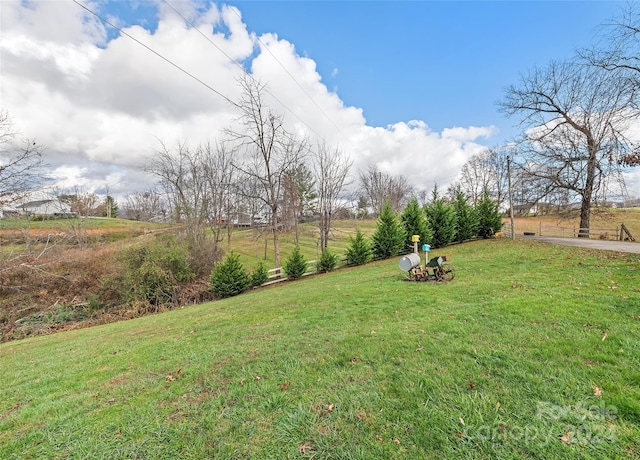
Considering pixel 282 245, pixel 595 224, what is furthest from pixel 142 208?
pixel 595 224

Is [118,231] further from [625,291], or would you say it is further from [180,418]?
[625,291]

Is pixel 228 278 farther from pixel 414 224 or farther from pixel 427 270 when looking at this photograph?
pixel 414 224

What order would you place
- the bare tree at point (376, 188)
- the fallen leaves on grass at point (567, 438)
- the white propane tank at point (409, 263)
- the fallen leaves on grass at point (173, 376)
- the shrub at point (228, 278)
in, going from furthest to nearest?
the bare tree at point (376, 188)
the shrub at point (228, 278)
the white propane tank at point (409, 263)
the fallen leaves on grass at point (173, 376)
the fallen leaves on grass at point (567, 438)

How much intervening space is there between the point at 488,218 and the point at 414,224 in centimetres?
565

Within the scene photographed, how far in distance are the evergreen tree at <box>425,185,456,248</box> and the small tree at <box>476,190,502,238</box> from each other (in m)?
2.47

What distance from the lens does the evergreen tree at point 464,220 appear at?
665 inches

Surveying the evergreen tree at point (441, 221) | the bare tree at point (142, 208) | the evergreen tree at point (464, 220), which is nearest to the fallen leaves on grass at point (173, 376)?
the evergreen tree at point (441, 221)

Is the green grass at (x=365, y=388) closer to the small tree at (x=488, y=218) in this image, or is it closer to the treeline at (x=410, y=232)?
the treeline at (x=410, y=232)

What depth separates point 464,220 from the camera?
16.9m

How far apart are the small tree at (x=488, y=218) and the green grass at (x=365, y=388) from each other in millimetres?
13127

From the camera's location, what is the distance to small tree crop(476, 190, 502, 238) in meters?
17.2

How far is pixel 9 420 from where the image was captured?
9.41 feet

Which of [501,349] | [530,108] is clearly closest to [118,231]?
[501,349]

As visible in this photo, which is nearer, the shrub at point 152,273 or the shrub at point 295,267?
the shrub at point 152,273
